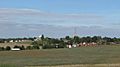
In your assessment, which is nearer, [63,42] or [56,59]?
[56,59]

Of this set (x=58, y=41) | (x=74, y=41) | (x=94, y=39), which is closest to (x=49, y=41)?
(x=58, y=41)

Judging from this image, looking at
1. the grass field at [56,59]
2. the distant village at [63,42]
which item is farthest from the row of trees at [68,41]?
the grass field at [56,59]

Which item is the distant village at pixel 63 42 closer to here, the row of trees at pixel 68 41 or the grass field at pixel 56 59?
the row of trees at pixel 68 41

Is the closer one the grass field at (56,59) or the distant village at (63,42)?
the grass field at (56,59)

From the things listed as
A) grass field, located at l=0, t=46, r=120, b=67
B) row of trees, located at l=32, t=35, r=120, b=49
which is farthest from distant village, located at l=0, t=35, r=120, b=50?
grass field, located at l=0, t=46, r=120, b=67

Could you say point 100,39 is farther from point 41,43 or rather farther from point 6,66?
point 6,66

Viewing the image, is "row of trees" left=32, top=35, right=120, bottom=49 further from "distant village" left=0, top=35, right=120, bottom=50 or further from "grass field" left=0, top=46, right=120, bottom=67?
"grass field" left=0, top=46, right=120, bottom=67

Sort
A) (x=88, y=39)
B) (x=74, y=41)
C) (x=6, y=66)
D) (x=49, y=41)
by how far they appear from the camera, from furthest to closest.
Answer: (x=88, y=39) → (x=74, y=41) → (x=49, y=41) → (x=6, y=66)

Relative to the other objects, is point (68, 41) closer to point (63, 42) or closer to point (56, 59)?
point (63, 42)

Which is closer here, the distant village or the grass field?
the grass field

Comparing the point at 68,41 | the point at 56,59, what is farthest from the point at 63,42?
the point at 56,59

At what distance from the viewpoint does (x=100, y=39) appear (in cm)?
15800

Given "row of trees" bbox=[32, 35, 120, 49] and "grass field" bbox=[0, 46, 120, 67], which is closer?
"grass field" bbox=[0, 46, 120, 67]

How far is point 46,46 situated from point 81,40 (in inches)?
1526
